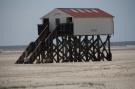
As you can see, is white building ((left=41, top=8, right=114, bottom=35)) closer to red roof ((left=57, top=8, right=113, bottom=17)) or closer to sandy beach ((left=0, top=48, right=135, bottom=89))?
red roof ((left=57, top=8, right=113, bottom=17))

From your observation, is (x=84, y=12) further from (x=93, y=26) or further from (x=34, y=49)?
(x=34, y=49)

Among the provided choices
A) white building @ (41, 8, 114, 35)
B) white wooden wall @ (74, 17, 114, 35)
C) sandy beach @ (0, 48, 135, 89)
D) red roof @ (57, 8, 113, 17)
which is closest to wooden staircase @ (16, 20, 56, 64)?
white building @ (41, 8, 114, 35)

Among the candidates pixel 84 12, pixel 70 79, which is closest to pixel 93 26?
pixel 84 12

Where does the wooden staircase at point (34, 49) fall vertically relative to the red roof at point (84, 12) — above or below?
below

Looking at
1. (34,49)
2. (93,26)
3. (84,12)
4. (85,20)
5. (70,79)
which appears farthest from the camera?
(84,12)

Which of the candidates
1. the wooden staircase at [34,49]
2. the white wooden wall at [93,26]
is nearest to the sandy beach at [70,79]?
the wooden staircase at [34,49]

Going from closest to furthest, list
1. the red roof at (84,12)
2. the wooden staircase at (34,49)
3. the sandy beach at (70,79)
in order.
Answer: the sandy beach at (70,79)
the wooden staircase at (34,49)
the red roof at (84,12)

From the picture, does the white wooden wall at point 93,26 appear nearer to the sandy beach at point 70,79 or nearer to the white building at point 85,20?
the white building at point 85,20

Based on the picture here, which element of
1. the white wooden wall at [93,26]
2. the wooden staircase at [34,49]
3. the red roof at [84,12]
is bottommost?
the wooden staircase at [34,49]

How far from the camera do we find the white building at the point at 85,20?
5150cm

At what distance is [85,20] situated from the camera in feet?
171

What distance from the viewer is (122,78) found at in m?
32.9

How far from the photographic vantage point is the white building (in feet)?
169

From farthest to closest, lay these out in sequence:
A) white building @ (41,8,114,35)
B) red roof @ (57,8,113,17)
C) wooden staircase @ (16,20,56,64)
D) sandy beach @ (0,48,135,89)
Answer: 1. red roof @ (57,8,113,17)
2. white building @ (41,8,114,35)
3. wooden staircase @ (16,20,56,64)
4. sandy beach @ (0,48,135,89)
